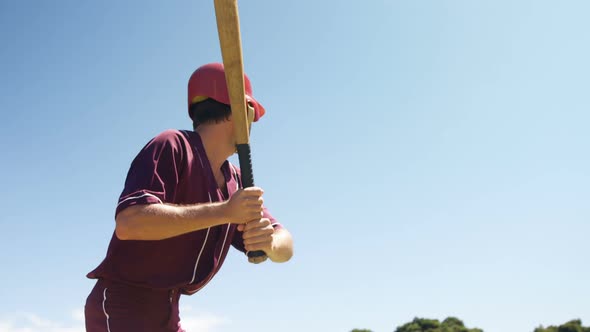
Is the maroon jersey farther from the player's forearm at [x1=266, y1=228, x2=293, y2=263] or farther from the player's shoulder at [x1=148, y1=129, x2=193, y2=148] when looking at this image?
the player's forearm at [x1=266, y1=228, x2=293, y2=263]

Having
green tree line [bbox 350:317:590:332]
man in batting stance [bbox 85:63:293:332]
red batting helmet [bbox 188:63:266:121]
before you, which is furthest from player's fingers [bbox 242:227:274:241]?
green tree line [bbox 350:317:590:332]

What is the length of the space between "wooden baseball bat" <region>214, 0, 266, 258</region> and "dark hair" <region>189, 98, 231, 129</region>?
21 cm

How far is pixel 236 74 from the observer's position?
3.56 meters

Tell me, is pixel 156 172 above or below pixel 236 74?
below

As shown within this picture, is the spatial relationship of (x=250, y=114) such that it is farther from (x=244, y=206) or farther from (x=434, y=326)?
(x=434, y=326)

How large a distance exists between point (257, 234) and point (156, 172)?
803 mm

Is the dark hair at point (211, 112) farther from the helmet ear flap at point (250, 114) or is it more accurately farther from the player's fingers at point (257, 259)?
the player's fingers at point (257, 259)

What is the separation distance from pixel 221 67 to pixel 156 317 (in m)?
1.87

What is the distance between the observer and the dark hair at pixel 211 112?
388 centimetres

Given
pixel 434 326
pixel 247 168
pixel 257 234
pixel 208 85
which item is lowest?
pixel 257 234

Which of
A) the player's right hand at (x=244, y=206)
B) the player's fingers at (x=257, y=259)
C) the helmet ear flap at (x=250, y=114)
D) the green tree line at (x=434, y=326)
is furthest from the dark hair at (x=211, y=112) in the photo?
the green tree line at (x=434, y=326)

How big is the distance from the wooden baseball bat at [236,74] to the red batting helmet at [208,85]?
238 millimetres

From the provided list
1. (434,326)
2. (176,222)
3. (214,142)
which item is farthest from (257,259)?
(434,326)

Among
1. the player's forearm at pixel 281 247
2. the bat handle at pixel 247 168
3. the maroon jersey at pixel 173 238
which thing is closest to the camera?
the maroon jersey at pixel 173 238
